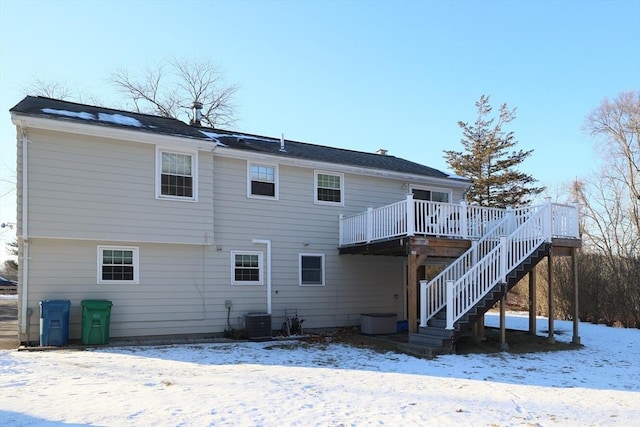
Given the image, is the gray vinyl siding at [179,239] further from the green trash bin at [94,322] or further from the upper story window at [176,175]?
the green trash bin at [94,322]

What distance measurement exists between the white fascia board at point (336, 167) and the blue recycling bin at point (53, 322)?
16.6 ft

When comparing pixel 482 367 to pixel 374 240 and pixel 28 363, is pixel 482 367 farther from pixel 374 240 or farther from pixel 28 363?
pixel 28 363

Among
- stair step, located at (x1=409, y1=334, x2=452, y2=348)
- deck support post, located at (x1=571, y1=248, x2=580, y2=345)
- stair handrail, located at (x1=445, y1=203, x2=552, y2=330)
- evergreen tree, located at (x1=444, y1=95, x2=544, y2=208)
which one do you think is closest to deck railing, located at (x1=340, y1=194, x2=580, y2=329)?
stair handrail, located at (x1=445, y1=203, x2=552, y2=330)

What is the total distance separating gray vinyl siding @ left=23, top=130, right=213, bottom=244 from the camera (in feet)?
34.2

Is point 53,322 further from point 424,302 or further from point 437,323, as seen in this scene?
point 437,323

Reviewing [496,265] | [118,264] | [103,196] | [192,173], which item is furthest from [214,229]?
[496,265]

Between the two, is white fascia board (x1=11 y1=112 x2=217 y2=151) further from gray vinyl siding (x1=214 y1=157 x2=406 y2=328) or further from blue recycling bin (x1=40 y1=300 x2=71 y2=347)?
blue recycling bin (x1=40 y1=300 x2=71 y2=347)

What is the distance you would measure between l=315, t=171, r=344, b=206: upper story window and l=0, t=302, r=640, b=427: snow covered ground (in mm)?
4844

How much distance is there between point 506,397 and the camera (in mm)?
7078

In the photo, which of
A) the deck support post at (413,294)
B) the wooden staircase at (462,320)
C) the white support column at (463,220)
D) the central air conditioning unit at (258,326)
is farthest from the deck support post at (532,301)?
the central air conditioning unit at (258,326)

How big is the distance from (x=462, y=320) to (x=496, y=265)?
5.50ft

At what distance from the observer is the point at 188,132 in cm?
1266

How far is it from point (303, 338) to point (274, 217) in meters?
3.35

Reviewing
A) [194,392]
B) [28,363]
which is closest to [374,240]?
[194,392]
